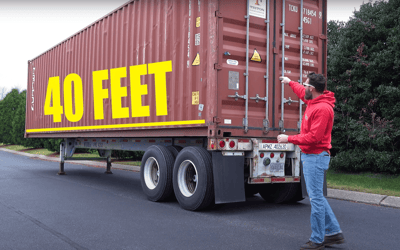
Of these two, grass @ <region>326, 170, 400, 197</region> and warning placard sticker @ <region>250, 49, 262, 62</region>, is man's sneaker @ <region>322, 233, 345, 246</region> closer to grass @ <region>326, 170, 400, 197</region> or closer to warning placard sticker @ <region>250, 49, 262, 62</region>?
warning placard sticker @ <region>250, 49, 262, 62</region>

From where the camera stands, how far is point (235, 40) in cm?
667

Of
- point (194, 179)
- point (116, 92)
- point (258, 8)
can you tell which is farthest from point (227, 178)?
point (116, 92)

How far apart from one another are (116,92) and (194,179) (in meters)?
3.37

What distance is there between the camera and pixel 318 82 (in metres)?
4.36

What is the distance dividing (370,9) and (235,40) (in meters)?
8.82

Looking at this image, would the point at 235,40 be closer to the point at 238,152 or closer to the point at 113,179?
the point at 238,152

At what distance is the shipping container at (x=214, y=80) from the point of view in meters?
6.49

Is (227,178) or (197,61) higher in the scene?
(197,61)

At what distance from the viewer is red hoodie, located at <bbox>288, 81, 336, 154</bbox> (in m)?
4.22

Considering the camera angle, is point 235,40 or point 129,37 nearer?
point 235,40

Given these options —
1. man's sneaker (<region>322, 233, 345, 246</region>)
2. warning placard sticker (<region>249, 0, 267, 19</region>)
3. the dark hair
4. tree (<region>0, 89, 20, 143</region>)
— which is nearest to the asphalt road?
man's sneaker (<region>322, 233, 345, 246</region>)

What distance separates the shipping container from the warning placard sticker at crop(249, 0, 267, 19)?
0.06ft

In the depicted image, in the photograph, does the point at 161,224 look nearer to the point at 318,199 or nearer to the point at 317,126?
the point at 318,199

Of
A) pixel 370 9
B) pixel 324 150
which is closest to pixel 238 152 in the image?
pixel 324 150
